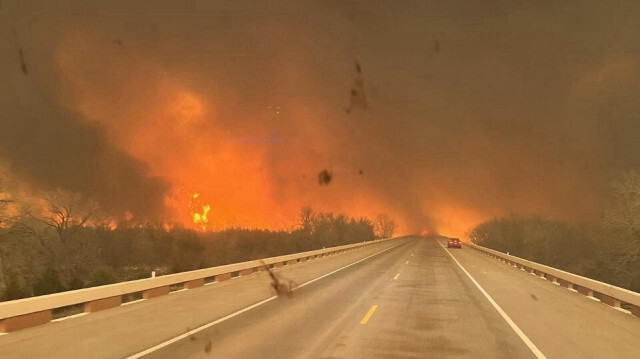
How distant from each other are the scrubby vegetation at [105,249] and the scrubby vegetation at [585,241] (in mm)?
23495

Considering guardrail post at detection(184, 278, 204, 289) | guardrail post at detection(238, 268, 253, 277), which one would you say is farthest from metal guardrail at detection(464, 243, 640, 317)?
guardrail post at detection(238, 268, 253, 277)

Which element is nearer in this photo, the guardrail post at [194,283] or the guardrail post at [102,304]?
the guardrail post at [102,304]

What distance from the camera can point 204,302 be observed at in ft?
44.9

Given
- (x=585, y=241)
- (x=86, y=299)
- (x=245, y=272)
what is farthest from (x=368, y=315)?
(x=585, y=241)

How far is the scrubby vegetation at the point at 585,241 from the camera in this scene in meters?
26.1

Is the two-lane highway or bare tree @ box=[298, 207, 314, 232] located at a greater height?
bare tree @ box=[298, 207, 314, 232]

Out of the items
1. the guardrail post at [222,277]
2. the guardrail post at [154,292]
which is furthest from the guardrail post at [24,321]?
the guardrail post at [222,277]

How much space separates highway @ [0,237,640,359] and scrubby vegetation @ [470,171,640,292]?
1281cm

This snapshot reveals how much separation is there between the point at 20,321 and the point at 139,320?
7.34 ft

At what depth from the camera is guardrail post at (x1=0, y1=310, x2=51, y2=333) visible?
9.15m

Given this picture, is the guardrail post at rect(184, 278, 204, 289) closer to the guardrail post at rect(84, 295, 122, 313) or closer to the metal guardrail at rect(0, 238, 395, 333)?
the metal guardrail at rect(0, 238, 395, 333)

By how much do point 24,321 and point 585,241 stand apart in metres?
70.6

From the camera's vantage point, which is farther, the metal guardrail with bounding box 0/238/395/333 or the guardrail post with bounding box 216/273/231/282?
the guardrail post with bounding box 216/273/231/282

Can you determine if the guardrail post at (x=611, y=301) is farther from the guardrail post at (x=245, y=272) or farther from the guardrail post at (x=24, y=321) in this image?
the guardrail post at (x=245, y=272)
